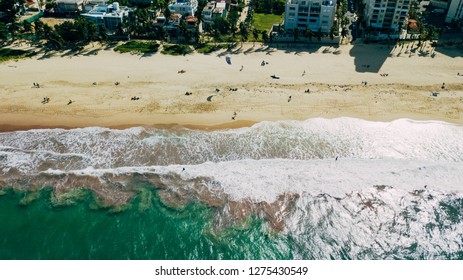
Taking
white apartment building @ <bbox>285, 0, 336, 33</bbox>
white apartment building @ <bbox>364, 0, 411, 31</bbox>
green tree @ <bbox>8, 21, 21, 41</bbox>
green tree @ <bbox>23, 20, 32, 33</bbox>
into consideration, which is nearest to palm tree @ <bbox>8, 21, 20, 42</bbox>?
green tree @ <bbox>8, 21, 21, 41</bbox>

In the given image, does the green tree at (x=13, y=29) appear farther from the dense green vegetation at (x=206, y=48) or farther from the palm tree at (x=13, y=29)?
the dense green vegetation at (x=206, y=48)

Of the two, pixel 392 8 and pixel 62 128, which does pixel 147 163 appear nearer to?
pixel 62 128

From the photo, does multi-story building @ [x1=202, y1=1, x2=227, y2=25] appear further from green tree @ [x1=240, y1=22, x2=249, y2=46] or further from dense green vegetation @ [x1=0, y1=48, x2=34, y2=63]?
dense green vegetation @ [x1=0, y1=48, x2=34, y2=63]

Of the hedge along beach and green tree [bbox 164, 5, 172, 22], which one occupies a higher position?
green tree [bbox 164, 5, 172, 22]

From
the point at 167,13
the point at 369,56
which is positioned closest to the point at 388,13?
the point at 369,56

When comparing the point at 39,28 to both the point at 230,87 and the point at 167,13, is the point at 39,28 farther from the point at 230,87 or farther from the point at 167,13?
the point at 230,87

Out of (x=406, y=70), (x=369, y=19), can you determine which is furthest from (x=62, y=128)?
(x=369, y=19)
